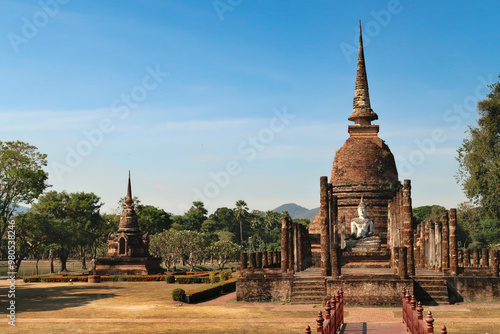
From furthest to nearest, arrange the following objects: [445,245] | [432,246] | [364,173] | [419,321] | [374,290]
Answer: [364,173]
[432,246]
[445,245]
[374,290]
[419,321]

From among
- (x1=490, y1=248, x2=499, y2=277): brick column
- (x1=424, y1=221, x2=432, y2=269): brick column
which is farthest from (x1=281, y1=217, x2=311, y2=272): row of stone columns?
(x1=490, y1=248, x2=499, y2=277): brick column

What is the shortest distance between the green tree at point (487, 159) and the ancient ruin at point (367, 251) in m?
6.43

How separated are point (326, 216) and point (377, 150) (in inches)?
852

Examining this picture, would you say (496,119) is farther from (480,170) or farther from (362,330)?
(362,330)

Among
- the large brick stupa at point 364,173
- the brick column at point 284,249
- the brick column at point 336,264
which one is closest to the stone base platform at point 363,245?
the large brick stupa at point 364,173

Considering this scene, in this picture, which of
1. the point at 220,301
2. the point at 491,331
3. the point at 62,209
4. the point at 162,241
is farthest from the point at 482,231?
the point at 491,331

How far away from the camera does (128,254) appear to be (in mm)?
52156

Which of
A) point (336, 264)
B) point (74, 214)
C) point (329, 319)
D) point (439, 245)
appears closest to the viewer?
point (329, 319)

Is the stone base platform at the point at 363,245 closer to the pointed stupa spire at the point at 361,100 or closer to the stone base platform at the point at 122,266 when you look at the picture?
the pointed stupa spire at the point at 361,100

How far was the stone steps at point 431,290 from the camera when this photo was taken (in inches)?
979

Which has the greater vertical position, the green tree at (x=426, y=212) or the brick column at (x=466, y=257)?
the green tree at (x=426, y=212)

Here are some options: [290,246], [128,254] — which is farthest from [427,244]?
[128,254]

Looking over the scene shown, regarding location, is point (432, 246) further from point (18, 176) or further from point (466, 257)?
point (18, 176)

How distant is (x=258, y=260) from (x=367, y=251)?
762 cm
